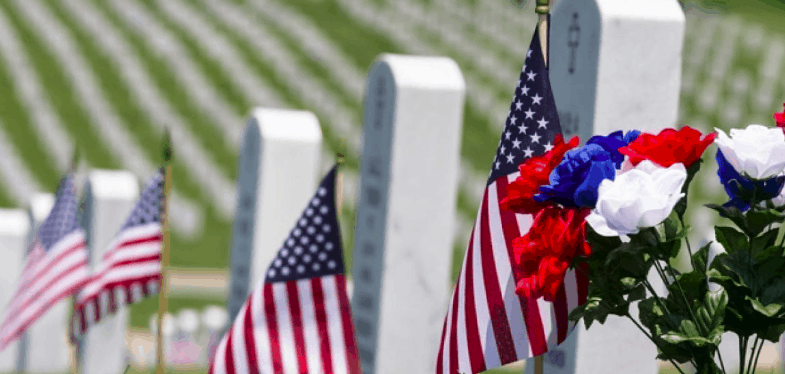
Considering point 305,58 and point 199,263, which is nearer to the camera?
point 199,263

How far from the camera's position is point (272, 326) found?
329 inches

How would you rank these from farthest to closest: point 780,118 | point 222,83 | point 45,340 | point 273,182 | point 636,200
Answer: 1. point 222,83
2. point 45,340
3. point 273,182
4. point 780,118
5. point 636,200

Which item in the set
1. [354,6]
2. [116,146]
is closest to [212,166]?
[116,146]

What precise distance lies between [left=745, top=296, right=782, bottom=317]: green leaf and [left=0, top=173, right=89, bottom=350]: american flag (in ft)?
28.6

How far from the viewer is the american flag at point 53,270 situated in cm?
1212

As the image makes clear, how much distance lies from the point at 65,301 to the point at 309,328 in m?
10.1

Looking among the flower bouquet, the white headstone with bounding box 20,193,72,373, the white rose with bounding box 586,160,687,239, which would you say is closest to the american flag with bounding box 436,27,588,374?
the flower bouquet

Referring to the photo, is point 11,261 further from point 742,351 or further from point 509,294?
point 742,351

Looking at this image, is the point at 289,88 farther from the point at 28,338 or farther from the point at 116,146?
the point at 28,338

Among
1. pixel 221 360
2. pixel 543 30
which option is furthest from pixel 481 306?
pixel 221 360

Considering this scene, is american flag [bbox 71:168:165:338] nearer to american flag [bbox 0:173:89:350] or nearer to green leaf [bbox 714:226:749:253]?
american flag [bbox 0:173:89:350]

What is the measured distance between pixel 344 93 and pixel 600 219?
47.4 metres

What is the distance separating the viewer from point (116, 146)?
42906mm

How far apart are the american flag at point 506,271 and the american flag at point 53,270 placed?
6501 millimetres
